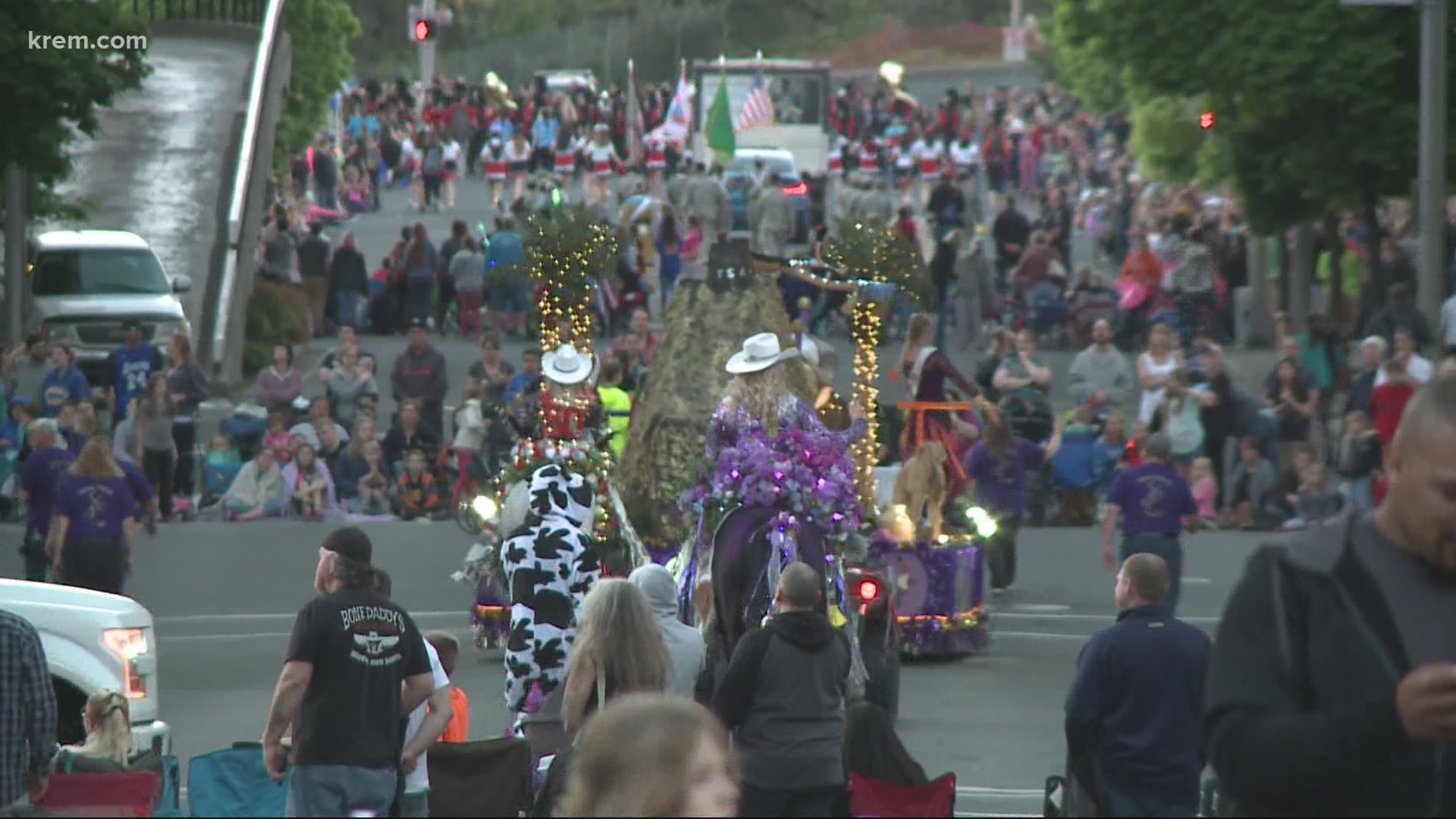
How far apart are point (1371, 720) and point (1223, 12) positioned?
84.7 ft

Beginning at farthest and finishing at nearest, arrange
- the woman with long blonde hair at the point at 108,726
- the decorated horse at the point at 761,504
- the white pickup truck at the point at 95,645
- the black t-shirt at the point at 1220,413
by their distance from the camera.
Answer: the black t-shirt at the point at 1220,413 → the decorated horse at the point at 761,504 → the white pickup truck at the point at 95,645 → the woman with long blonde hair at the point at 108,726

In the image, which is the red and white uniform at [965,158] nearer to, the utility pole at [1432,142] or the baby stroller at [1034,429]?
the utility pole at [1432,142]

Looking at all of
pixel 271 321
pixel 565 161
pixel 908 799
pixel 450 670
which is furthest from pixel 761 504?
pixel 565 161

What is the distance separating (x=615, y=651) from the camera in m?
8.64

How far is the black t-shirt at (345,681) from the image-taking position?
848 centimetres

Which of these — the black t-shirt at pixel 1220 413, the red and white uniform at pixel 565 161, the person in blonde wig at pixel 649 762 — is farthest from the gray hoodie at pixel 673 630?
the red and white uniform at pixel 565 161

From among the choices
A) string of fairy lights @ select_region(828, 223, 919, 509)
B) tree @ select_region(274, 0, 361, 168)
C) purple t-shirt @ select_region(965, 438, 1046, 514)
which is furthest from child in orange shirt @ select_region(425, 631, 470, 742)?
tree @ select_region(274, 0, 361, 168)

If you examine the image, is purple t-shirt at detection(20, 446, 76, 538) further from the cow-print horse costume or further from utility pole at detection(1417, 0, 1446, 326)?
utility pole at detection(1417, 0, 1446, 326)

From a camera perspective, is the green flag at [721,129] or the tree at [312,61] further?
the tree at [312,61]

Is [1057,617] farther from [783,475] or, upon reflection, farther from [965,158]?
[965,158]

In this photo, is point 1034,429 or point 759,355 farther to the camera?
point 1034,429

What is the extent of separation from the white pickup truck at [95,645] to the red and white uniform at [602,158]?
3517cm

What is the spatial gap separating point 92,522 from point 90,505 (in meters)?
0.11

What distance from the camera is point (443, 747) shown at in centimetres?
880
